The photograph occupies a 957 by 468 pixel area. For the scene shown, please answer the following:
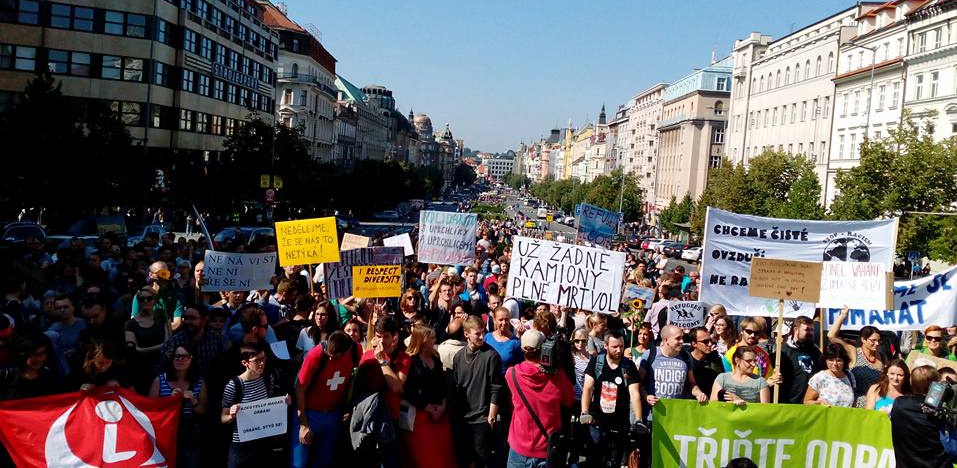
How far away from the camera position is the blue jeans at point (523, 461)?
7348 millimetres

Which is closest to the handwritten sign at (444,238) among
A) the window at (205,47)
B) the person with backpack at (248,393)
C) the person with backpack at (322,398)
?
the person with backpack at (322,398)

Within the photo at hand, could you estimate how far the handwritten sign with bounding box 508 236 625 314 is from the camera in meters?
10.9

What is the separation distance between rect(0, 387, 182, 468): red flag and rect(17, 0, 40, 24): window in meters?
43.5

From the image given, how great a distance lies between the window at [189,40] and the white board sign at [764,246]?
44.6 metres

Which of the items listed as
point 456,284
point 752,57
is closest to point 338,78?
point 752,57

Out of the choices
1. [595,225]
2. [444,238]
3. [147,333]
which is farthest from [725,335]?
[595,225]

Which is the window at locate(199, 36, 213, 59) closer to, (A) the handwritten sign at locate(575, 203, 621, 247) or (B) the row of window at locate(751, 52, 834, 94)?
(A) the handwritten sign at locate(575, 203, 621, 247)

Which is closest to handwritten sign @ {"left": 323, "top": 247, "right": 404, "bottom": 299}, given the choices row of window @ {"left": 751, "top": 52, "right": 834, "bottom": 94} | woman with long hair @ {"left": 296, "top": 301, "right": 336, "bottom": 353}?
woman with long hair @ {"left": 296, "top": 301, "right": 336, "bottom": 353}

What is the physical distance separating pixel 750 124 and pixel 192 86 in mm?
43207

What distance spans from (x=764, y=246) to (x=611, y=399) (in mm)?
4694

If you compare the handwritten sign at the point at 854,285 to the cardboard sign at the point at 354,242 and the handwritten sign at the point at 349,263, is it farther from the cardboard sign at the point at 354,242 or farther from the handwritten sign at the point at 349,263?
the cardboard sign at the point at 354,242

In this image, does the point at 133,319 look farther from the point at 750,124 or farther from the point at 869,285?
the point at 750,124

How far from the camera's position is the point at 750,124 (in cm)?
7125

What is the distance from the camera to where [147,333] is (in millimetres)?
8359
